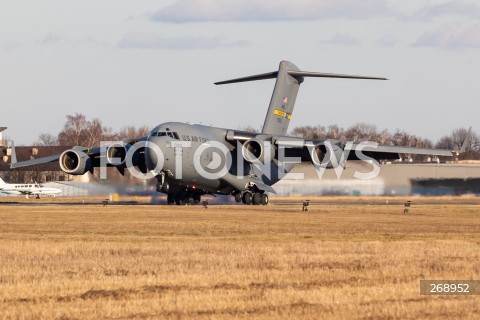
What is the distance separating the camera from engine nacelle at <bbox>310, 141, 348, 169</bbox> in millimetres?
49250

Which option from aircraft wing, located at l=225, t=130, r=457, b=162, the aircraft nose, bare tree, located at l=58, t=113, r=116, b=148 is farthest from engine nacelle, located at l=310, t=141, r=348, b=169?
bare tree, located at l=58, t=113, r=116, b=148

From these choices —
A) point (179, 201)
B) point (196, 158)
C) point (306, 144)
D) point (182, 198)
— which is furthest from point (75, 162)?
point (306, 144)

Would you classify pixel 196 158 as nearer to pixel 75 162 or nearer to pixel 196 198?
pixel 196 198

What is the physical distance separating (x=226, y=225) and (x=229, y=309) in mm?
19651

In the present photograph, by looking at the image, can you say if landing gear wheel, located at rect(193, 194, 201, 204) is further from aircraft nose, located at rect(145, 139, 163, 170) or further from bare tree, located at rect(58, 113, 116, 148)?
bare tree, located at rect(58, 113, 116, 148)

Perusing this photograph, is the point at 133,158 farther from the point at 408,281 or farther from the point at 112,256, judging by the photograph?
the point at 408,281

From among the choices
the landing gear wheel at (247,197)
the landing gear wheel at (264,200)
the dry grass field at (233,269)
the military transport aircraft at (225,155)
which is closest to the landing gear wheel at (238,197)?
the military transport aircraft at (225,155)

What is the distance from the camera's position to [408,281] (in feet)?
53.9

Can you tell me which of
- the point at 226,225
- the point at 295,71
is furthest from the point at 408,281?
the point at 295,71

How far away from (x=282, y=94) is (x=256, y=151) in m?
6.03

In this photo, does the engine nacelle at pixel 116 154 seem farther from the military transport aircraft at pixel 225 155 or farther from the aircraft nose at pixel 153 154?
the aircraft nose at pixel 153 154

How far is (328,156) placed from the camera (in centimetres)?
4931

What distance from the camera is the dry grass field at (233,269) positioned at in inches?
531

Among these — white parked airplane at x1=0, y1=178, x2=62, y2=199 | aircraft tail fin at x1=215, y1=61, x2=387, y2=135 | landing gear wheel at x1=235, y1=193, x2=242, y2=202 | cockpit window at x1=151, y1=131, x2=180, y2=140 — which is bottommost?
landing gear wheel at x1=235, y1=193, x2=242, y2=202
